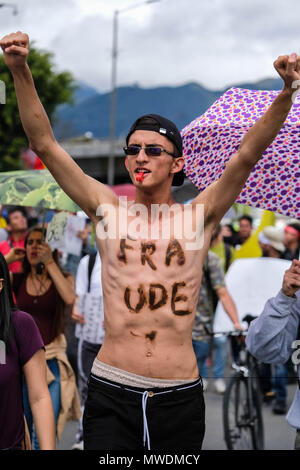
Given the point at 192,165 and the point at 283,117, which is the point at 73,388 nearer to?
the point at 192,165

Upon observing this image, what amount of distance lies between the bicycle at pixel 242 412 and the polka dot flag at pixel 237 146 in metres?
2.95

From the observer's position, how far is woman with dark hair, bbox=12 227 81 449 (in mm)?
5902

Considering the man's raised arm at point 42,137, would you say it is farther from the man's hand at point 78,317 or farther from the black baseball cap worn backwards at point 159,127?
the man's hand at point 78,317

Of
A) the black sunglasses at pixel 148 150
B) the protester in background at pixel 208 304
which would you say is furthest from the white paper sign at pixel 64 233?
the black sunglasses at pixel 148 150

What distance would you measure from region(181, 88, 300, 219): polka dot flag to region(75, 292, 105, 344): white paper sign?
2744 millimetres

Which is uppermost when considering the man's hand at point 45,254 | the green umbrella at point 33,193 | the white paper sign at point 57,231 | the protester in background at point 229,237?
the green umbrella at point 33,193

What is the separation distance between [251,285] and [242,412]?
181 cm

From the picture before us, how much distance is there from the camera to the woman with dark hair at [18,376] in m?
3.44

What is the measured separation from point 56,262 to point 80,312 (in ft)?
2.54

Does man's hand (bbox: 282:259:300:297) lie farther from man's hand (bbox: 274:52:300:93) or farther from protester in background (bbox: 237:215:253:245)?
protester in background (bbox: 237:215:253:245)

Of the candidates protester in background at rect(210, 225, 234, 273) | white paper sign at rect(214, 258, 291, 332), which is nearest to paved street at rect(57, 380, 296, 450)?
white paper sign at rect(214, 258, 291, 332)

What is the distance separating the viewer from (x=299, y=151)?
402 cm

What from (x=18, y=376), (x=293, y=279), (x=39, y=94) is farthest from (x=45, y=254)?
(x=39, y=94)

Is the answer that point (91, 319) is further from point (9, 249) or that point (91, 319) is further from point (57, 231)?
point (9, 249)
